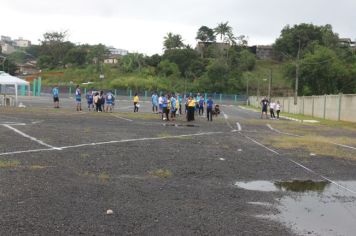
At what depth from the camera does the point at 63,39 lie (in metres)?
136

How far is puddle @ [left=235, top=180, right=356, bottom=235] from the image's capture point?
6.76 meters

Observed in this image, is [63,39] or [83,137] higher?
[63,39]

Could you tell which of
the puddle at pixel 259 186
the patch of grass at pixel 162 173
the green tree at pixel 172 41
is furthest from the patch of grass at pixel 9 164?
the green tree at pixel 172 41

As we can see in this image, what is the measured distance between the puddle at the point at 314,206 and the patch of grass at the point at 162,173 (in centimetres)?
143

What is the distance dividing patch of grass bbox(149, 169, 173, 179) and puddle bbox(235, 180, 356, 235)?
4.69ft

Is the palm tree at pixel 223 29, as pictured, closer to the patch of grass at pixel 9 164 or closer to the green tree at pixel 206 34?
the green tree at pixel 206 34

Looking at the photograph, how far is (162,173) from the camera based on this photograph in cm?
1048

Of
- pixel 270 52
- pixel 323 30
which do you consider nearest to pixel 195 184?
pixel 323 30

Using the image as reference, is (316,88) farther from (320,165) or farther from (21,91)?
(320,165)

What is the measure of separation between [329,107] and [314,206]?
122 ft

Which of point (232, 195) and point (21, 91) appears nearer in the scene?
point (232, 195)

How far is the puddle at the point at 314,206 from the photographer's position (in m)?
6.76

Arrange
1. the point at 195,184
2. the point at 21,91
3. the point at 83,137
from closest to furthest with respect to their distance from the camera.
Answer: the point at 195,184 → the point at 83,137 → the point at 21,91

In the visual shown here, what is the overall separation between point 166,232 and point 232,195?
2692 mm
